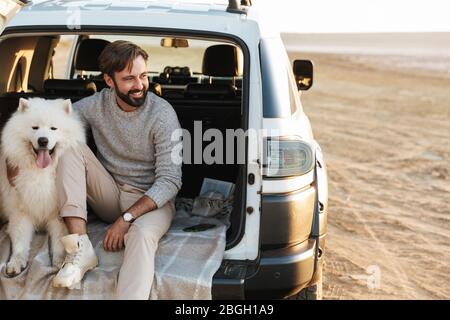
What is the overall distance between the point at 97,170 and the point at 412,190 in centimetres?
534

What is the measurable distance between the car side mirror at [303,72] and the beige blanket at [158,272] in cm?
238

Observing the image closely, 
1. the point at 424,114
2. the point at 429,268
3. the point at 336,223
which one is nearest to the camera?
the point at 429,268

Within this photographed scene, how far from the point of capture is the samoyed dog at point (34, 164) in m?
3.92

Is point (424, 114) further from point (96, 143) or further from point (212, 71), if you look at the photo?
point (96, 143)

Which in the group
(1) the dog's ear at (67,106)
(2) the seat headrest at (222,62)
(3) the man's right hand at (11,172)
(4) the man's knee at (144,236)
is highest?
(2) the seat headrest at (222,62)

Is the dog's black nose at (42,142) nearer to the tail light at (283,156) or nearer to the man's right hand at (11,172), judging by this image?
the man's right hand at (11,172)

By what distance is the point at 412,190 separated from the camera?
842cm

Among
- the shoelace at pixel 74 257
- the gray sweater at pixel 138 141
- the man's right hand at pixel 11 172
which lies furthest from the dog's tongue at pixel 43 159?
the shoelace at pixel 74 257

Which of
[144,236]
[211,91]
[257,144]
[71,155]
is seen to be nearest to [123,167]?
[71,155]

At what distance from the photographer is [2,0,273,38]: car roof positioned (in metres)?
3.80

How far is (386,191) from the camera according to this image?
329 inches

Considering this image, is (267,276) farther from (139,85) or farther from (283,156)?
(139,85)

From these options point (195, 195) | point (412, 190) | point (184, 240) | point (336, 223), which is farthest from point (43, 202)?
point (412, 190)

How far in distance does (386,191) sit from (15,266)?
5.58m
